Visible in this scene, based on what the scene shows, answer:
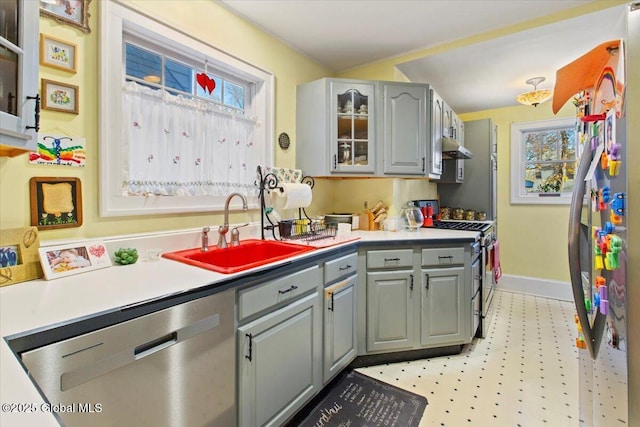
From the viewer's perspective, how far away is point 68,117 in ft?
4.39

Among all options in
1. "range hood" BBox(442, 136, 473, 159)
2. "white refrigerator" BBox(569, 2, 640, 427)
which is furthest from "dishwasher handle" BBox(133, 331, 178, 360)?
"range hood" BBox(442, 136, 473, 159)

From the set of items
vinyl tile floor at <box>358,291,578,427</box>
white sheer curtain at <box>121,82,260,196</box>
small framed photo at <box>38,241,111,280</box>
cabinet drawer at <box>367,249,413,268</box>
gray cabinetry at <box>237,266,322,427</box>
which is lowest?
vinyl tile floor at <box>358,291,578,427</box>

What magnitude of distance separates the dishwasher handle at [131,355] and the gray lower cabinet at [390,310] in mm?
1294

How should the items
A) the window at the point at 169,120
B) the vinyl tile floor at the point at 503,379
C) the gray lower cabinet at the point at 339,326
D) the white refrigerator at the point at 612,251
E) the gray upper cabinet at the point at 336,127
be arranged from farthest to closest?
1. the gray upper cabinet at the point at 336,127
2. the gray lower cabinet at the point at 339,326
3. the vinyl tile floor at the point at 503,379
4. the window at the point at 169,120
5. the white refrigerator at the point at 612,251

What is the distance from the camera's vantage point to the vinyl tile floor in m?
1.70

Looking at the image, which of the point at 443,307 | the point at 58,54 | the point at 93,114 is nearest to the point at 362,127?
the point at 443,307

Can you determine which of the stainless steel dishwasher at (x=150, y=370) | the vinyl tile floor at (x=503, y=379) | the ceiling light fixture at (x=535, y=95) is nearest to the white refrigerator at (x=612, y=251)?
the vinyl tile floor at (x=503, y=379)

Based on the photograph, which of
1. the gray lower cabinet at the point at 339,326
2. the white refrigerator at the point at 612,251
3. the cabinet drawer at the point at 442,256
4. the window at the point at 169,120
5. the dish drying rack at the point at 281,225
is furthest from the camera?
the cabinet drawer at the point at 442,256

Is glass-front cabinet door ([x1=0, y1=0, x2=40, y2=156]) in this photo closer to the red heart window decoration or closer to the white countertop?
the white countertop

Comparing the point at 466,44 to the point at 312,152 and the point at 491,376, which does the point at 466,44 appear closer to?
the point at 312,152

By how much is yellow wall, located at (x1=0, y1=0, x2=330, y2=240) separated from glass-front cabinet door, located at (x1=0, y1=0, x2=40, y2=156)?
1.37 feet

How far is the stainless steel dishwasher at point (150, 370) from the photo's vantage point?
0.80m

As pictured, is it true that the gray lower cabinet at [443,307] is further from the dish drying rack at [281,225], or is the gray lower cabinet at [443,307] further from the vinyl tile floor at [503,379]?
the dish drying rack at [281,225]

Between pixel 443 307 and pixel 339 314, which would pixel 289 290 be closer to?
pixel 339 314
